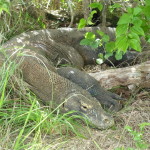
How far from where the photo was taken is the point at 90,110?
342 cm

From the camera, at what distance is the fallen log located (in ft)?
12.5

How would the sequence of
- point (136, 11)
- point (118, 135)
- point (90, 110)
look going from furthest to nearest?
point (90, 110) < point (118, 135) < point (136, 11)

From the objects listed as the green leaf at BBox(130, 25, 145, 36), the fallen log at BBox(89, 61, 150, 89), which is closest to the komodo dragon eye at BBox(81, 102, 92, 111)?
the fallen log at BBox(89, 61, 150, 89)

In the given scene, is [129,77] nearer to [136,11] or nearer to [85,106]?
[85,106]

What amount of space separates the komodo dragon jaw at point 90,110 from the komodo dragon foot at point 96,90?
0.36 meters

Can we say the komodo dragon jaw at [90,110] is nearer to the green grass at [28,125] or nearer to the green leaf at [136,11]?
the green grass at [28,125]

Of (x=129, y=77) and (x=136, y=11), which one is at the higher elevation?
(x=136, y=11)

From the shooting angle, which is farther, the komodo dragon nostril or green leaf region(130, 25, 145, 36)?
the komodo dragon nostril

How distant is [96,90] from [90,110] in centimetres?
64

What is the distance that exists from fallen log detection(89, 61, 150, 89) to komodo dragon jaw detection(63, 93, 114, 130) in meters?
0.46

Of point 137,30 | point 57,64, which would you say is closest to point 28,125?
point 137,30

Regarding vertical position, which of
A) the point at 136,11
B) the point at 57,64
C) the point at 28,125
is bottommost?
the point at 57,64

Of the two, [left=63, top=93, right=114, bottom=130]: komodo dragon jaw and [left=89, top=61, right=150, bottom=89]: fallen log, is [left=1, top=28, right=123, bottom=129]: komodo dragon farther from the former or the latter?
[left=89, top=61, right=150, bottom=89]: fallen log

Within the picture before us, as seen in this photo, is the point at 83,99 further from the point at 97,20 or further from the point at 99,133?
the point at 97,20
